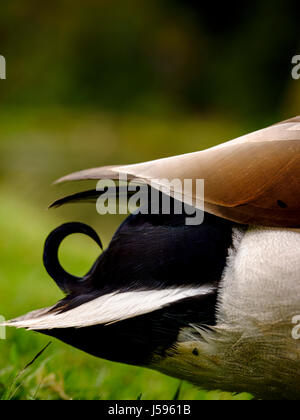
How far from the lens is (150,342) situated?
101cm

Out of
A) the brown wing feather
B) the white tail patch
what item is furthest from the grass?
the brown wing feather

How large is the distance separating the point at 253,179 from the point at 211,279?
0.15 metres

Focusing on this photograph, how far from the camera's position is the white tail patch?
95cm

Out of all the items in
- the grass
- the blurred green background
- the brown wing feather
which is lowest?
the grass

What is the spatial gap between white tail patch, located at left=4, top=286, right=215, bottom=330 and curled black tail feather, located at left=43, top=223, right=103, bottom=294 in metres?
0.10

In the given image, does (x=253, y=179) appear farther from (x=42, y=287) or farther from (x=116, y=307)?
(x=42, y=287)

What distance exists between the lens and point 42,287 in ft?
7.52

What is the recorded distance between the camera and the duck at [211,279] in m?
0.91

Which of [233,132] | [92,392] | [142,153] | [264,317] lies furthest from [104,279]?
[233,132]

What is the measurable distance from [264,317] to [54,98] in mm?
8831

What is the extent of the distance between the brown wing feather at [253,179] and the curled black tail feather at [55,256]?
0.24 m

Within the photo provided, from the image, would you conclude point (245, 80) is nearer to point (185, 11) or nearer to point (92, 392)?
point (185, 11)

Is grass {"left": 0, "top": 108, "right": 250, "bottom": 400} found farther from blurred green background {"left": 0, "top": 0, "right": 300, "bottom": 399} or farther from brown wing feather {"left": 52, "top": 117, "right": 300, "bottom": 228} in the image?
brown wing feather {"left": 52, "top": 117, "right": 300, "bottom": 228}

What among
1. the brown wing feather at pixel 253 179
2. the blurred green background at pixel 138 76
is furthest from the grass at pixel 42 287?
the brown wing feather at pixel 253 179
